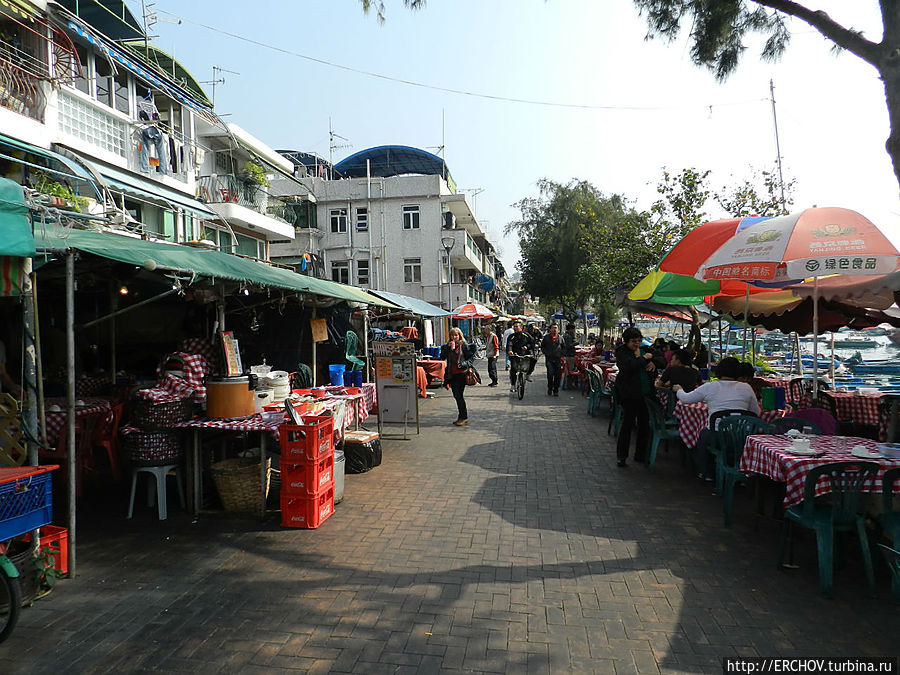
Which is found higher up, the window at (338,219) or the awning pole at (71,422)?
the window at (338,219)

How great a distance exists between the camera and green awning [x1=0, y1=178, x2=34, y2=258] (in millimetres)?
3555

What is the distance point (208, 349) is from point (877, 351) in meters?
21.2

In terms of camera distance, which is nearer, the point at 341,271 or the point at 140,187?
the point at 140,187

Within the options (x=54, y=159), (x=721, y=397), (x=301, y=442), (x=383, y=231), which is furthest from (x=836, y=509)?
(x=383, y=231)

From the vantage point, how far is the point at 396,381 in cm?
955

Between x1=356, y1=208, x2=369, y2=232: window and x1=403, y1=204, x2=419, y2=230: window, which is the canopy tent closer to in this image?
x1=403, y1=204, x2=419, y2=230: window

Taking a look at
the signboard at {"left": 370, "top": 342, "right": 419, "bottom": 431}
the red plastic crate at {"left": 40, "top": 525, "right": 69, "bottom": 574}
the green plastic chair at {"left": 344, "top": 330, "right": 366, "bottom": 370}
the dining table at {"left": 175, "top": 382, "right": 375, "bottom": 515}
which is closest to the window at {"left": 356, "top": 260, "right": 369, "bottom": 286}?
the green plastic chair at {"left": 344, "top": 330, "right": 366, "bottom": 370}

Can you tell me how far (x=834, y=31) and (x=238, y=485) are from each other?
731cm

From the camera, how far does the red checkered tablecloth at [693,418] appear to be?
660 centimetres

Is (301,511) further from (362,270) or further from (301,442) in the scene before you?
(362,270)

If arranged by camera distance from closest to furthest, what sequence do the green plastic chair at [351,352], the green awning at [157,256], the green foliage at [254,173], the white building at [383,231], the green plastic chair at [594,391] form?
the green awning at [157,256] → the green plastic chair at [594,391] → the green plastic chair at [351,352] → the green foliage at [254,173] → the white building at [383,231]

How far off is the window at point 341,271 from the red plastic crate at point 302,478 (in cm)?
3011

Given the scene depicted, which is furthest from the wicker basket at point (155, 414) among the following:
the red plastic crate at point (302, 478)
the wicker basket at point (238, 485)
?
the red plastic crate at point (302, 478)

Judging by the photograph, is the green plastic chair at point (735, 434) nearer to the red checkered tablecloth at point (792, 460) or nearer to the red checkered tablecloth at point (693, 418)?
the red checkered tablecloth at point (792, 460)
